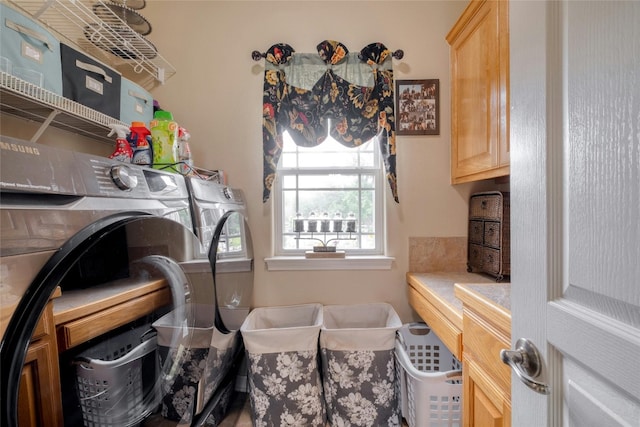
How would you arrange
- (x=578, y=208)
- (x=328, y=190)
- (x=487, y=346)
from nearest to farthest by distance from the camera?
1. (x=578, y=208)
2. (x=487, y=346)
3. (x=328, y=190)

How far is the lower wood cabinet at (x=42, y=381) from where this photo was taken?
47 cm

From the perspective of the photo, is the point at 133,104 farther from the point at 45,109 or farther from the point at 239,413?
the point at 239,413

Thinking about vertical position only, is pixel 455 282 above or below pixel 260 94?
below

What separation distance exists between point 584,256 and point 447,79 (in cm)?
161

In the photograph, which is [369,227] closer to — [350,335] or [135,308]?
[350,335]

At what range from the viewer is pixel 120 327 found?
66 centimetres

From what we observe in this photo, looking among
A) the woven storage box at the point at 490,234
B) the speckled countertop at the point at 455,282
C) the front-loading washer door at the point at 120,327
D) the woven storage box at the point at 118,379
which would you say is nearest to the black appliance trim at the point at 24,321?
the front-loading washer door at the point at 120,327

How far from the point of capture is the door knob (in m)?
0.47

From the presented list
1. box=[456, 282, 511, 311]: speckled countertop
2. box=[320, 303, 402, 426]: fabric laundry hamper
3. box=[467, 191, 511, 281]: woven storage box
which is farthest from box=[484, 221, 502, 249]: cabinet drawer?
box=[320, 303, 402, 426]: fabric laundry hamper

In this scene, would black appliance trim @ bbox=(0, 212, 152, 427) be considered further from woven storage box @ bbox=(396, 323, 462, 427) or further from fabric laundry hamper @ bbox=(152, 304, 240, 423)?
woven storage box @ bbox=(396, 323, 462, 427)

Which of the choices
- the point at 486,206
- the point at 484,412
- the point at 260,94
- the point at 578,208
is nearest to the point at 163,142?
the point at 260,94

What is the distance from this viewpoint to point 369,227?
1.82 meters

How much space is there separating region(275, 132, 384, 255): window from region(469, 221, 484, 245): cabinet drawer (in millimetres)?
625

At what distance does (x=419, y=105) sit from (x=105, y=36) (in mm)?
1864
